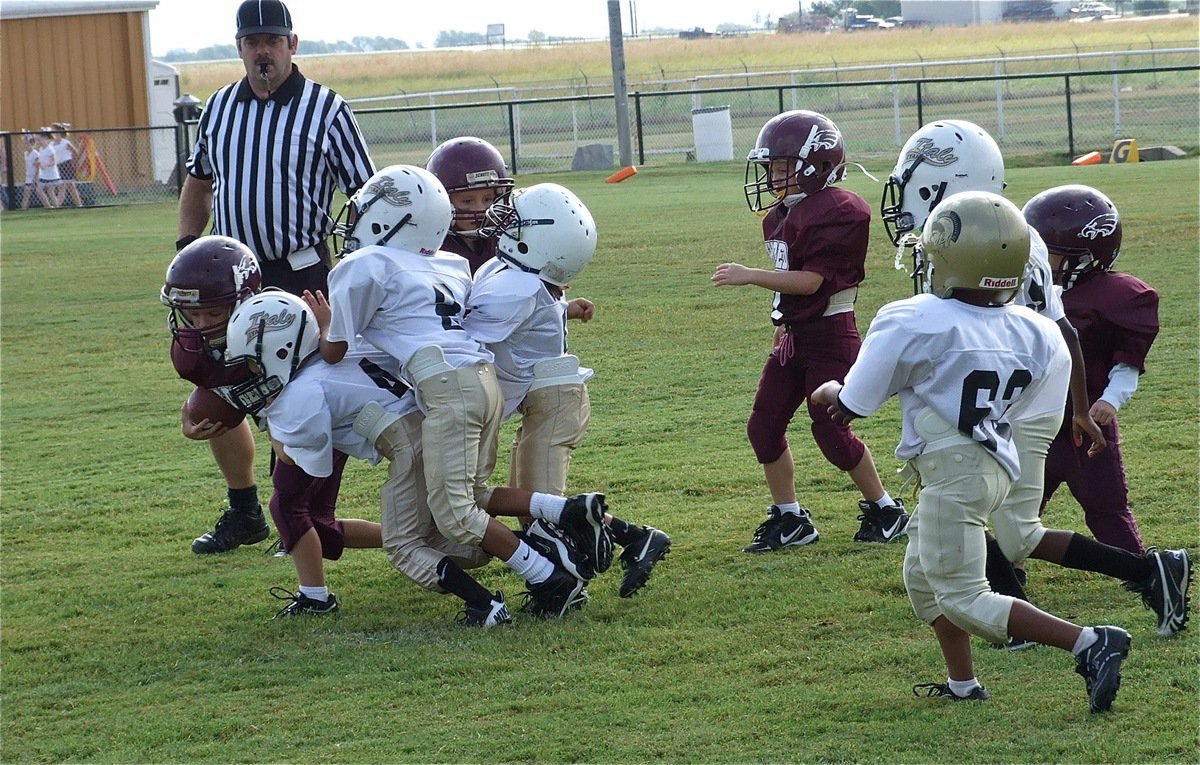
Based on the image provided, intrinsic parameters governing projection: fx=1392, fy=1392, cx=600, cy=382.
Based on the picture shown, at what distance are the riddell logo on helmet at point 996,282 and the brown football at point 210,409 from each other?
8.60 feet

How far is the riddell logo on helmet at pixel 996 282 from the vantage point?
Answer: 3604mm

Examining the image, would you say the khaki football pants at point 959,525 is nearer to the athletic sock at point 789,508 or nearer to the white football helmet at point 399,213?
the athletic sock at point 789,508

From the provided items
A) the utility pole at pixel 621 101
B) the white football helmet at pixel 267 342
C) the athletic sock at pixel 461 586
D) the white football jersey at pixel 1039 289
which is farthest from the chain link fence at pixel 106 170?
the white football jersey at pixel 1039 289

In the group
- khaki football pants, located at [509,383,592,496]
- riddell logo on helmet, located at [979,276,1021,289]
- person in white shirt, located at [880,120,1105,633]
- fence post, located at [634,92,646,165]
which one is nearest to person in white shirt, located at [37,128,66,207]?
fence post, located at [634,92,646,165]

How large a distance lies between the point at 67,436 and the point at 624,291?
5.20m

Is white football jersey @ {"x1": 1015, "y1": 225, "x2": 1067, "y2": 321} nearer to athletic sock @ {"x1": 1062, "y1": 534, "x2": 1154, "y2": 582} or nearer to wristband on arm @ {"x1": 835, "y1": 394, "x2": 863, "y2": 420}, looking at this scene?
athletic sock @ {"x1": 1062, "y1": 534, "x2": 1154, "y2": 582}

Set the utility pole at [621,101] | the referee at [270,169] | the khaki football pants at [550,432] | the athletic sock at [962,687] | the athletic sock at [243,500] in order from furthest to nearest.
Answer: the utility pole at [621,101] → the athletic sock at [243,500] → the referee at [270,169] → the khaki football pants at [550,432] → the athletic sock at [962,687]

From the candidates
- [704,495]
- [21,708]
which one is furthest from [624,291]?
[21,708]

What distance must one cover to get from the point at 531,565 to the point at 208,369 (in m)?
1.32

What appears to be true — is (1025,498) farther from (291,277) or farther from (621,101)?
(621,101)

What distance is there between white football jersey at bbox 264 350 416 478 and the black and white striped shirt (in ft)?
3.63

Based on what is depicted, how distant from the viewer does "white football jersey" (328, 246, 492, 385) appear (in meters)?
4.63

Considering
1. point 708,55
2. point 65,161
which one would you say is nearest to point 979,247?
point 65,161

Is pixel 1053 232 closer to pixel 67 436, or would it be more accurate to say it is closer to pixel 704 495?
pixel 704 495
